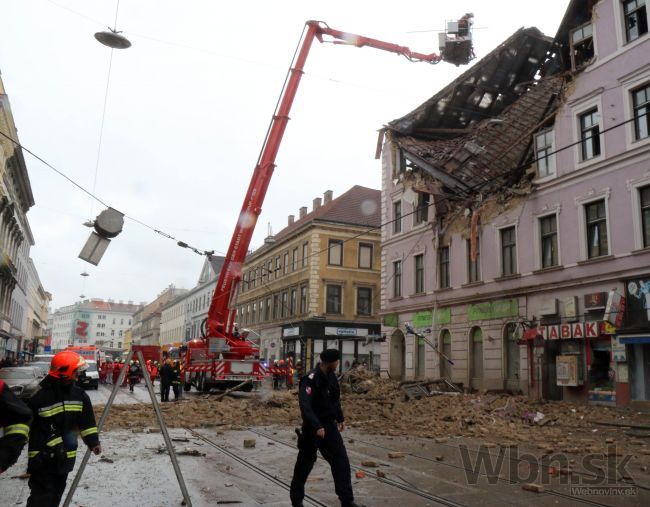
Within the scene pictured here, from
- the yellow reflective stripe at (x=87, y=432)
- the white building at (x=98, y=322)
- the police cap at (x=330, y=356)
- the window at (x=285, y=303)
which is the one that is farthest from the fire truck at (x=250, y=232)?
the white building at (x=98, y=322)

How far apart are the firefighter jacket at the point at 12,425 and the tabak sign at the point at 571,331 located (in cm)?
1728

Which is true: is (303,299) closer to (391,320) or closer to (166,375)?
(391,320)

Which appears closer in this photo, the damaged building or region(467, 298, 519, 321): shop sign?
the damaged building

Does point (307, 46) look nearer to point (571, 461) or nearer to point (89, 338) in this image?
point (571, 461)

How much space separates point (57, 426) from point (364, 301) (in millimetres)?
41138

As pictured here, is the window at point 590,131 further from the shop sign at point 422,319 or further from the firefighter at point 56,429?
the firefighter at point 56,429

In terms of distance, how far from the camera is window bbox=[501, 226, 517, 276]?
23.1 m

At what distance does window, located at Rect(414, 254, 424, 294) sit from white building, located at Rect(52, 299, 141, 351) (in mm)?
147433

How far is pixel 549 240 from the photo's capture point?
21516 mm

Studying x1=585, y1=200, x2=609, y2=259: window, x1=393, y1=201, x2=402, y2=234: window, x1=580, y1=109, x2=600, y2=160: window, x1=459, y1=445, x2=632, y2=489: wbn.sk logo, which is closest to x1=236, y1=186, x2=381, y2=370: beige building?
x1=393, y1=201, x2=402, y2=234: window

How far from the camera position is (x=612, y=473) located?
866 cm

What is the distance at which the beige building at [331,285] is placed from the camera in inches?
1722

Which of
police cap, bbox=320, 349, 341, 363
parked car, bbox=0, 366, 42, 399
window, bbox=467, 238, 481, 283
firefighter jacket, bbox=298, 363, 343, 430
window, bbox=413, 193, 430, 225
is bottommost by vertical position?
parked car, bbox=0, 366, 42, 399

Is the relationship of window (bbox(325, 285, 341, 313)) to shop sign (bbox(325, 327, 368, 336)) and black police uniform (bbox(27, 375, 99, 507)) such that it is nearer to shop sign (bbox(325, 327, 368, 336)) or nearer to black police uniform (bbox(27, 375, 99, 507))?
shop sign (bbox(325, 327, 368, 336))
